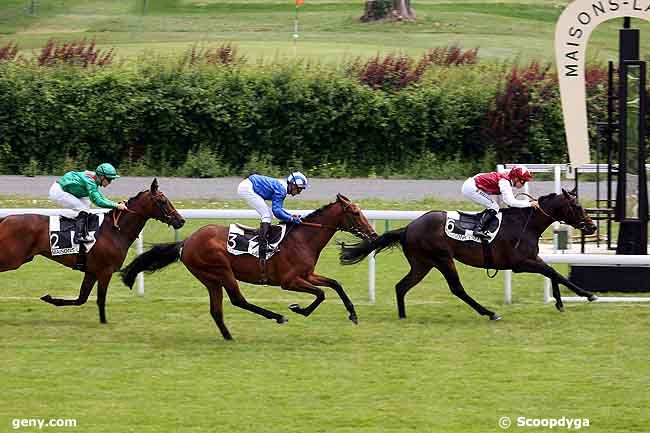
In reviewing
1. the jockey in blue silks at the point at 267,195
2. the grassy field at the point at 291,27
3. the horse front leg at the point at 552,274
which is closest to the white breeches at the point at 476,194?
the horse front leg at the point at 552,274

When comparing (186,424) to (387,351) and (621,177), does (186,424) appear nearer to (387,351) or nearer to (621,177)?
(387,351)

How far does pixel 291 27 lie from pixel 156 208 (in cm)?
2053

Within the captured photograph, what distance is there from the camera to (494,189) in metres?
10.4

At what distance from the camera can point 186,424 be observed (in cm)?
684

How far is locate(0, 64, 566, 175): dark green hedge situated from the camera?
19031 millimetres

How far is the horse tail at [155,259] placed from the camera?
372 inches

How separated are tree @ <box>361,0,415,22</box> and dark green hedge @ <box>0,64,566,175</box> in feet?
36.5

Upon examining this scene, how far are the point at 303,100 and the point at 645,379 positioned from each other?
11.8 metres

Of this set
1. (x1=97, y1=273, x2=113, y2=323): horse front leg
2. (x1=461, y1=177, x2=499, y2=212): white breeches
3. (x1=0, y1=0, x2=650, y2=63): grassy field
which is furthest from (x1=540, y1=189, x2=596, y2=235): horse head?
(x1=0, y1=0, x2=650, y2=63): grassy field

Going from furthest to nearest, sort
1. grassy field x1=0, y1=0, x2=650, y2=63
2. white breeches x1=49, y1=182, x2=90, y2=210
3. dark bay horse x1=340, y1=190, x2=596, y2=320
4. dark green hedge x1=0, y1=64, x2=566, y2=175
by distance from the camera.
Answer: grassy field x1=0, y1=0, x2=650, y2=63, dark green hedge x1=0, y1=64, x2=566, y2=175, white breeches x1=49, y1=182, x2=90, y2=210, dark bay horse x1=340, y1=190, x2=596, y2=320

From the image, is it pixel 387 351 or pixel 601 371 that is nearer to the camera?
pixel 601 371

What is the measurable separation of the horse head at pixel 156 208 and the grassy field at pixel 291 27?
15.1 metres

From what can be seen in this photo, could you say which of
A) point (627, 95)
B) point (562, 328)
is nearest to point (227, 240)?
point (562, 328)

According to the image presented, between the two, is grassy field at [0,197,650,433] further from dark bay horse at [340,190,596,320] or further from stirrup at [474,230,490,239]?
stirrup at [474,230,490,239]
